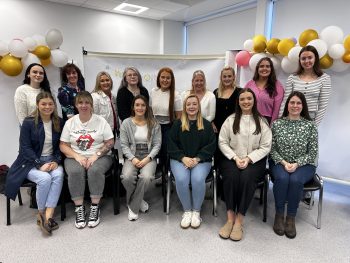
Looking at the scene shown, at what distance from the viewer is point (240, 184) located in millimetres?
2287

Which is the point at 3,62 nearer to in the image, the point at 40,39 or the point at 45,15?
the point at 40,39

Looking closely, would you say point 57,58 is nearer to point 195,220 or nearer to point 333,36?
point 195,220

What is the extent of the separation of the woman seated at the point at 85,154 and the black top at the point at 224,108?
111cm

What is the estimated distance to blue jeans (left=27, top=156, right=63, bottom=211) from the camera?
89.4 inches

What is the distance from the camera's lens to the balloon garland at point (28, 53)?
3027 mm

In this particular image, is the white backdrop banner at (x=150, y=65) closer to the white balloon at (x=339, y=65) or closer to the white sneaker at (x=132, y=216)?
the white balloon at (x=339, y=65)

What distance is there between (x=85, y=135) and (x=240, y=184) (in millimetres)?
1476

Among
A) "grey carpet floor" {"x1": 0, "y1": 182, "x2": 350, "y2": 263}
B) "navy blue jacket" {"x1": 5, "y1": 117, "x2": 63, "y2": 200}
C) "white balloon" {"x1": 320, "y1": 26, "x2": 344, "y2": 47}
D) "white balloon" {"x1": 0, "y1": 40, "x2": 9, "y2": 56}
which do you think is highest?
"white balloon" {"x1": 320, "y1": 26, "x2": 344, "y2": 47}

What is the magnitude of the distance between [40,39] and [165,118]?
1.89 metres

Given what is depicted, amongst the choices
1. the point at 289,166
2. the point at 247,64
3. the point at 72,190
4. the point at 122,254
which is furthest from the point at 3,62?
the point at 289,166

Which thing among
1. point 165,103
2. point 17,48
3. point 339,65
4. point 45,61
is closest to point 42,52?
point 45,61

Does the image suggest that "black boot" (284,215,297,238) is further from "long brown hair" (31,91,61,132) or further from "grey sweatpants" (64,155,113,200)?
"long brown hair" (31,91,61,132)

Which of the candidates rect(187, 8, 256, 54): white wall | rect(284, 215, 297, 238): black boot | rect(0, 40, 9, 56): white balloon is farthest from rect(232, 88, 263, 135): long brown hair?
rect(187, 8, 256, 54): white wall

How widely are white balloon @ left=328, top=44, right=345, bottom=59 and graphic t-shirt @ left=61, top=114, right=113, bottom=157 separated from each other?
2.45 m
